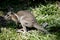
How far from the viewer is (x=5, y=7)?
8.26m

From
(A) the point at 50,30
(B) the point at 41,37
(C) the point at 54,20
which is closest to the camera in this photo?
(B) the point at 41,37

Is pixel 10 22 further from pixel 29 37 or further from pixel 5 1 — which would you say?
pixel 5 1

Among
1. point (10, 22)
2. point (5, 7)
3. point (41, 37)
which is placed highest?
point (5, 7)

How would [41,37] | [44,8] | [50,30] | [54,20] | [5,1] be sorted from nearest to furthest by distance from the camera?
1. [41,37]
2. [50,30]
3. [54,20]
4. [44,8]
5. [5,1]

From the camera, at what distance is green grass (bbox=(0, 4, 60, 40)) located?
6.09 metres

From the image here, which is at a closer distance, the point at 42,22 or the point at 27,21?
the point at 27,21

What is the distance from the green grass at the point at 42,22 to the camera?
609cm

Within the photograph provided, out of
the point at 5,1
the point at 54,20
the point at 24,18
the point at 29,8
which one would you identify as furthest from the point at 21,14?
the point at 5,1

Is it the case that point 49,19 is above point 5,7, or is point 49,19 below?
below

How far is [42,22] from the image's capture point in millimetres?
6941

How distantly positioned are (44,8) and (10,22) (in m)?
1.50

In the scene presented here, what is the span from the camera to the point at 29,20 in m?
6.17

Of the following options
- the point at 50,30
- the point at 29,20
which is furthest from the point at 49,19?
the point at 29,20

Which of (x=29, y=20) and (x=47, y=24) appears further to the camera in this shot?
(x=47, y=24)
